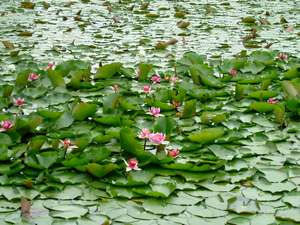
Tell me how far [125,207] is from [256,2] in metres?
5.07

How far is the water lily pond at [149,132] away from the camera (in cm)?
173

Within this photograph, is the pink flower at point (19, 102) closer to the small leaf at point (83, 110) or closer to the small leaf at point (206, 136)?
the small leaf at point (83, 110)

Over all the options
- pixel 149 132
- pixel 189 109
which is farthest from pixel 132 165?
pixel 189 109

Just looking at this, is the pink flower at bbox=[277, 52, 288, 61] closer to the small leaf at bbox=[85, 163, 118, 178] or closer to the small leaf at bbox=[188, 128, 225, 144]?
the small leaf at bbox=[188, 128, 225, 144]

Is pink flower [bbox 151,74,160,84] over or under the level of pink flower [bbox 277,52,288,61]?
over

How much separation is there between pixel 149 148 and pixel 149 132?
0.07 m

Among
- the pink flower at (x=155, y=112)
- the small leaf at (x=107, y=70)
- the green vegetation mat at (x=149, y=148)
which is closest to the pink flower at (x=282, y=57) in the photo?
the green vegetation mat at (x=149, y=148)

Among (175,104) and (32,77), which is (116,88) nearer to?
(175,104)

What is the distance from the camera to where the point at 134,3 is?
20.4 feet

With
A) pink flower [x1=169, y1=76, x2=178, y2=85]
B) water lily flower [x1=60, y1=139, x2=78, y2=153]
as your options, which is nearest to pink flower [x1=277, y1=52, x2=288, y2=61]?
pink flower [x1=169, y1=76, x2=178, y2=85]

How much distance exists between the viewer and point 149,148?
2139mm

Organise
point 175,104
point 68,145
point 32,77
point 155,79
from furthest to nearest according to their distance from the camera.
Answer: point 155,79 < point 32,77 < point 175,104 < point 68,145

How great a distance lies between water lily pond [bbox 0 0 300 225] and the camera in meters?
1.73

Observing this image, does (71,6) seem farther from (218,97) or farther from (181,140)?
(181,140)
